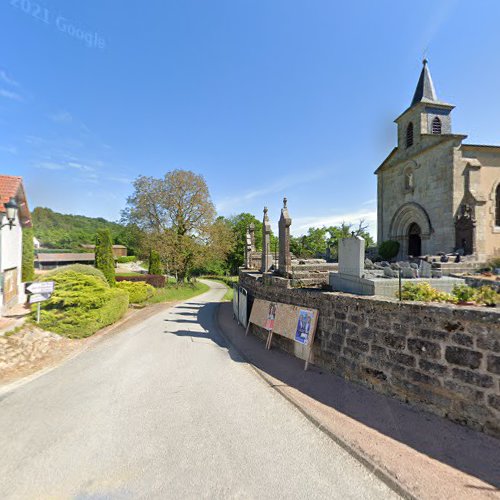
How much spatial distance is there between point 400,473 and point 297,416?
1.58 metres

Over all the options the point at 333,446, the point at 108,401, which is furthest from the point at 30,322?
the point at 333,446

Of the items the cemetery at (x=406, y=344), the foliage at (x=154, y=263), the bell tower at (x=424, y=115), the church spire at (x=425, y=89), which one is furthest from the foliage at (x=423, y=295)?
the foliage at (x=154, y=263)

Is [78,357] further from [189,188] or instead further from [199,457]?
[189,188]

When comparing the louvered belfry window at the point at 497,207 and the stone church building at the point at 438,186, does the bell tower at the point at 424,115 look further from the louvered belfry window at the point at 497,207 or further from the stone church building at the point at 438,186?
the louvered belfry window at the point at 497,207

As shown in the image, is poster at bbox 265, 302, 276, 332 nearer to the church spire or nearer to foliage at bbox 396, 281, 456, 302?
foliage at bbox 396, 281, 456, 302

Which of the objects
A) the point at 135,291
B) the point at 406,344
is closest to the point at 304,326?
the point at 406,344

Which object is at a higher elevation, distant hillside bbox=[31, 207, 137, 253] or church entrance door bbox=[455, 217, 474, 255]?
distant hillside bbox=[31, 207, 137, 253]

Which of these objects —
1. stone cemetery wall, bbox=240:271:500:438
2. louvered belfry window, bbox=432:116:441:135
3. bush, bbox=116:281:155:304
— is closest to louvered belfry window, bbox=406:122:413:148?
louvered belfry window, bbox=432:116:441:135

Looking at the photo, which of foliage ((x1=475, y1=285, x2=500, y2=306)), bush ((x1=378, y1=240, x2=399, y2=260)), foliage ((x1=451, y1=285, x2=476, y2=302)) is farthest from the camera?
bush ((x1=378, y1=240, x2=399, y2=260))

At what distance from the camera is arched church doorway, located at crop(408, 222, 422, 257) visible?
19703 millimetres

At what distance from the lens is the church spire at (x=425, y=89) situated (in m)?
18.9

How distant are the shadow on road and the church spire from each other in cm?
2108

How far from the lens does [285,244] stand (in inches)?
352

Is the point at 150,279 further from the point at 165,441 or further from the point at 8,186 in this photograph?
the point at 165,441
